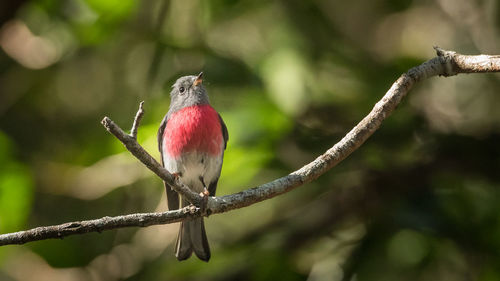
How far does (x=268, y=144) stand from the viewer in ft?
13.9

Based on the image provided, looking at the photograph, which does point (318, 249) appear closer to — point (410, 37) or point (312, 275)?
point (312, 275)

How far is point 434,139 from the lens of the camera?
4641mm

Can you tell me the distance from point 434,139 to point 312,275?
4.35ft

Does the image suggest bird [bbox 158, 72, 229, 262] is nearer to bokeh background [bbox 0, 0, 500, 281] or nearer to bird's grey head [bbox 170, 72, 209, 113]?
bird's grey head [bbox 170, 72, 209, 113]

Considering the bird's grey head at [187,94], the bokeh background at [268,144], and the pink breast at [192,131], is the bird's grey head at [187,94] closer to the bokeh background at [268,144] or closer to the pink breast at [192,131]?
the pink breast at [192,131]

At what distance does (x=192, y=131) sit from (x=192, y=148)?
0.33 ft

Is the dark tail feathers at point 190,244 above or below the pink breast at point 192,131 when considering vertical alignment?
below

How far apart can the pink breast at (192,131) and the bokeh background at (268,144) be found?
601 millimetres

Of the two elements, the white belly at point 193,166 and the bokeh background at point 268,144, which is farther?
the bokeh background at point 268,144

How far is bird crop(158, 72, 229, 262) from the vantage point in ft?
11.4

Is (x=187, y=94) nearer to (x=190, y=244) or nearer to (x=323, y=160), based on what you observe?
(x=190, y=244)

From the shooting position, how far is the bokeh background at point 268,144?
166 inches

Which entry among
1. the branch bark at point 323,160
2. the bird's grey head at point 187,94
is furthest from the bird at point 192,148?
the branch bark at point 323,160

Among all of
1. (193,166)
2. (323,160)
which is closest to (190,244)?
(193,166)
